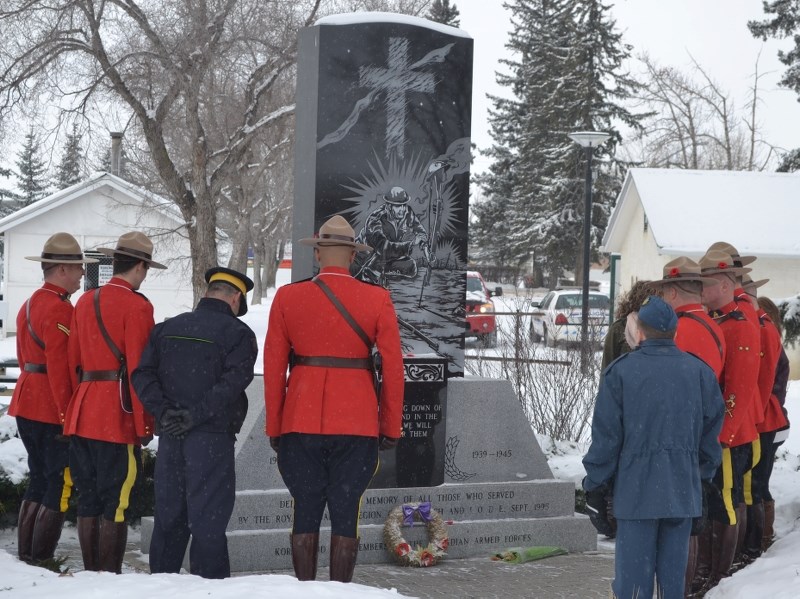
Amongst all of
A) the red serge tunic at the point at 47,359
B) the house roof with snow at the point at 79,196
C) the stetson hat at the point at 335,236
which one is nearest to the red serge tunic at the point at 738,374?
the stetson hat at the point at 335,236

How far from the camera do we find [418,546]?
22.3 feet

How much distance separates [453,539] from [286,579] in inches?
113

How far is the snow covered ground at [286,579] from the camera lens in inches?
155

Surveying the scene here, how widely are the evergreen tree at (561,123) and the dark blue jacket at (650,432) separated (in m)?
44.8

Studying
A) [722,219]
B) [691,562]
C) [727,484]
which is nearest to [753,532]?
[727,484]

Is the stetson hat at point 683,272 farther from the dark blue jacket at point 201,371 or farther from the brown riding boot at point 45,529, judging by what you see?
the brown riding boot at point 45,529

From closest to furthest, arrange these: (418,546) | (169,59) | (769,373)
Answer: (769,373)
(418,546)
(169,59)

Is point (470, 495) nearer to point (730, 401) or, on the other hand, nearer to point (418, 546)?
point (418, 546)

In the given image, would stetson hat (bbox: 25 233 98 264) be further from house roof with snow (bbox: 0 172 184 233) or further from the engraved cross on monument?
house roof with snow (bbox: 0 172 184 233)

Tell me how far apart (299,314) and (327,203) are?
6.66 feet

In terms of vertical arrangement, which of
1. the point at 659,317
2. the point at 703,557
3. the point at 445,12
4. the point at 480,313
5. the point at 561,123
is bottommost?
the point at 703,557

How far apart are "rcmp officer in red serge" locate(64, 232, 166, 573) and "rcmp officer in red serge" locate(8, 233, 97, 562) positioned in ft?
1.15

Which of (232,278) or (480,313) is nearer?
(232,278)

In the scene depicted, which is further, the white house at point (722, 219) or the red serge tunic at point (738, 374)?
the white house at point (722, 219)
